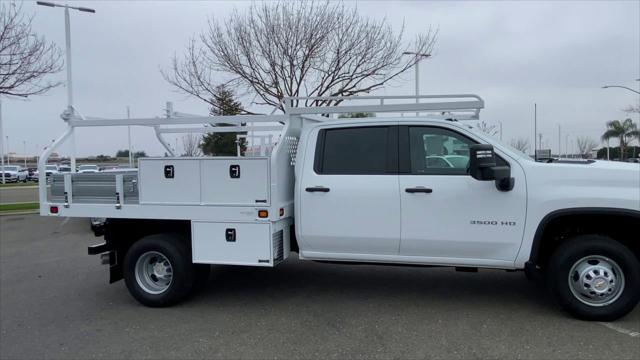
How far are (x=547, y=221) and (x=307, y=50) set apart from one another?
35.9ft

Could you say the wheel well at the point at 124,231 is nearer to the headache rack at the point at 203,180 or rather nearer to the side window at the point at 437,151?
the headache rack at the point at 203,180

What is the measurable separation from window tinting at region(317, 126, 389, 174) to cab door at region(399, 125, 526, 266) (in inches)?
8.7

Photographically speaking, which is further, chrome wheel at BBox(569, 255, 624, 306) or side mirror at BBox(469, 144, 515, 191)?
chrome wheel at BBox(569, 255, 624, 306)

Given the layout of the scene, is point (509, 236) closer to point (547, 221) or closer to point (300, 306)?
point (547, 221)

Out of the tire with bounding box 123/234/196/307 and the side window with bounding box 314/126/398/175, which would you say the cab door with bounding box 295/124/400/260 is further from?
the tire with bounding box 123/234/196/307

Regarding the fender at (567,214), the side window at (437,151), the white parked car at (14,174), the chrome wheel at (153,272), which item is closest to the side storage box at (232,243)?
the chrome wheel at (153,272)

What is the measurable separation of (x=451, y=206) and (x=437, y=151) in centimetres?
57

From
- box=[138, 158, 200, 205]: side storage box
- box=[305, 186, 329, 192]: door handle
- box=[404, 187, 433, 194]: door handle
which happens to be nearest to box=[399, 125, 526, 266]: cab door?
box=[404, 187, 433, 194]: door handle

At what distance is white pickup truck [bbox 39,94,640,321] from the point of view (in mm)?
4594

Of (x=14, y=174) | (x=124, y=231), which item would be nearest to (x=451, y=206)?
(x=124, y=231)

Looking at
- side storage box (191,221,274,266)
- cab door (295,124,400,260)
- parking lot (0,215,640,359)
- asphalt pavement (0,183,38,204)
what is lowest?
parking lot (0,215,640,359)

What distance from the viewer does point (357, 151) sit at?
5.16 metres

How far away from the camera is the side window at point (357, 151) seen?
16.6ft

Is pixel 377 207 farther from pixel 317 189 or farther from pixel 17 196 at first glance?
pixel 17 196
